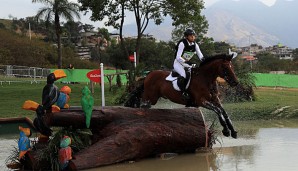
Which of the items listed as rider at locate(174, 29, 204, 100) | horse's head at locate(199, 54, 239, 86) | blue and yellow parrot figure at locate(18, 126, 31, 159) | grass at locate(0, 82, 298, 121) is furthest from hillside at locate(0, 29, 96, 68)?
blue and yellow parrot figure at locate(18, 126, 31, 159)

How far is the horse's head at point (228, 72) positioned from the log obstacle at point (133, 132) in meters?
1.24

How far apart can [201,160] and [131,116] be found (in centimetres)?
172

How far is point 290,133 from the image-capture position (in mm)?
12422

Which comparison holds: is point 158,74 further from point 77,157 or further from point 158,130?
point 77,157

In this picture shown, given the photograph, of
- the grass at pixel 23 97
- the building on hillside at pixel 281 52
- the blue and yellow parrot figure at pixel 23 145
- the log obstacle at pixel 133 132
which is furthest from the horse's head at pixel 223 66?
the building on hillside at pixel 281 52

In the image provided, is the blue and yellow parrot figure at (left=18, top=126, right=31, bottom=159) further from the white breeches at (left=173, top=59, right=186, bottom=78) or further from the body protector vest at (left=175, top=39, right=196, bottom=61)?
the body protector vest at (left=175, top=39, right=196, bottom=61)

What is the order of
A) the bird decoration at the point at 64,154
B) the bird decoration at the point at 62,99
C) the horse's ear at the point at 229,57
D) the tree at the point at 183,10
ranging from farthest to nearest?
1. the tree at the point at 183,10
2. the horse's ear at the point at 229,57
3. the bird decoration at the point at 62,99
4. the bird decoration at the point at 64,154

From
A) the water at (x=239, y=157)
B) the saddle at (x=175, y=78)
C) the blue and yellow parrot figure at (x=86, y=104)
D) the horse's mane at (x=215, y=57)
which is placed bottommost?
the water at (x=239, y=157)

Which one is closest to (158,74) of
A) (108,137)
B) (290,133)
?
(108,137)

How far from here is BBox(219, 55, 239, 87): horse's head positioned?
9.50 meters

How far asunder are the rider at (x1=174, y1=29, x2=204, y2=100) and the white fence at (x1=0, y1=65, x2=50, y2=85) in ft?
97.6

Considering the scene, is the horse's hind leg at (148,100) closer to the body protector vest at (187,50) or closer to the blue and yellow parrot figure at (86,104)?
the body protector vest at (187,50)

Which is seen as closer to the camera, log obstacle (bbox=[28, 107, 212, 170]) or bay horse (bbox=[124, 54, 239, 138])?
log obstacle (bbox=[28, 107, 212, 170])

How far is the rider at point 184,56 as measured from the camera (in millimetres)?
10156
